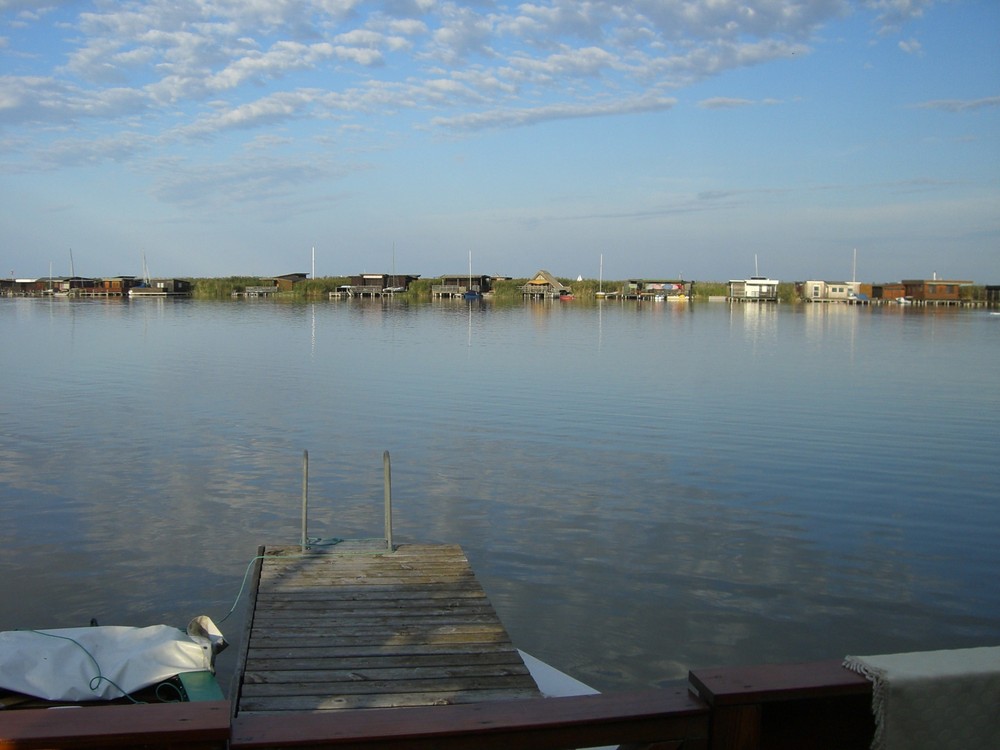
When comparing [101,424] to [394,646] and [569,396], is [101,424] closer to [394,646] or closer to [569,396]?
[569,396]

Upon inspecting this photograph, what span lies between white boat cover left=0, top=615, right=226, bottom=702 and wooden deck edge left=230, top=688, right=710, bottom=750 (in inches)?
164

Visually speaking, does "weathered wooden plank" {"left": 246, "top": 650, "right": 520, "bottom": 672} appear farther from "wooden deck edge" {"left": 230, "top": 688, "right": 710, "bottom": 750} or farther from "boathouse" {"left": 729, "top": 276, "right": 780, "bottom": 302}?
"boathouse" {"left": 729, "top": 276, "right": 780, "bottom": 302}

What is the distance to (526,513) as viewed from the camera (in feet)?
39.0

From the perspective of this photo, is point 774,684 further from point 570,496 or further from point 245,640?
point 570,496

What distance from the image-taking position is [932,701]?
2549 millimetres

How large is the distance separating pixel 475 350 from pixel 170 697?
30467 mm

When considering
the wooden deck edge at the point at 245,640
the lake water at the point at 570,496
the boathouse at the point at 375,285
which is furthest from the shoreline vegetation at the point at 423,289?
the wooden deck edge at the point at 245,640

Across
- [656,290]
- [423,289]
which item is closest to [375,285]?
[423,289]

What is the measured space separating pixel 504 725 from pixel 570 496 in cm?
1041

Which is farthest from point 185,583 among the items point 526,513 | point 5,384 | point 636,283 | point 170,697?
point 636,283

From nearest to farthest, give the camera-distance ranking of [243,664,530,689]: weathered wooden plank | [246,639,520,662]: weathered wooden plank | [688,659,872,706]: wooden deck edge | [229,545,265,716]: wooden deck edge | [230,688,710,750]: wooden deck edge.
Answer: [230,688,710,750]: wooden deck edge, [688,659,872,706]: wooden deck edge, [229,545,265,716]: wooden deck edge, [243,664,530,689]: weathered wooden plank, [246,639,520,662]: weathered wooden plank

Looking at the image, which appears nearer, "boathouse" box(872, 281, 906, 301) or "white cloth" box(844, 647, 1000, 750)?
"white cloth" box(844, 647, 1000, 750)

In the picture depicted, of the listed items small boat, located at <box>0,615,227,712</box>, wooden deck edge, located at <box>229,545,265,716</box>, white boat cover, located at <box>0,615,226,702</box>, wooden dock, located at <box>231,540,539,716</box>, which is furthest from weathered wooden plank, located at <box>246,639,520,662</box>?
white boat cover, located at <box>0,615,226,702</box>

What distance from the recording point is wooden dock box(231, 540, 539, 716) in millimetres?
5633
